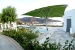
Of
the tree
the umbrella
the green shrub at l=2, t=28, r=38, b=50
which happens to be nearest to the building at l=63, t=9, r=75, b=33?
the umbrella

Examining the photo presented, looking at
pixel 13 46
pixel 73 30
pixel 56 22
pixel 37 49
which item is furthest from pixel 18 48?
pixel 56 22

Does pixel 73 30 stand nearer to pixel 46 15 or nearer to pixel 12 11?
pixel 46 15

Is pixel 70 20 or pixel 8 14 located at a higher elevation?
pixel 8 14

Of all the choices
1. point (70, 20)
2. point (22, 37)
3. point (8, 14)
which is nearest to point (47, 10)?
point (22, 37)

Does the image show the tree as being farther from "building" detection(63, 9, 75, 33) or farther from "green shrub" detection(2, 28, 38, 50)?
"green shrub" detection(2, 28, 38, 50)

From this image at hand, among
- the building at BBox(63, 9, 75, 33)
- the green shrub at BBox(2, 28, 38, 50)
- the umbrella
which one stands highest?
the umbrella

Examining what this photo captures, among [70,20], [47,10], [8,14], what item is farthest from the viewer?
[8,14]

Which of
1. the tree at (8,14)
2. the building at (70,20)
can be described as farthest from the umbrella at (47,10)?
the tree at (8,14)

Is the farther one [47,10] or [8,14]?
[8,14]

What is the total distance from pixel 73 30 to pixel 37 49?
10.8 m

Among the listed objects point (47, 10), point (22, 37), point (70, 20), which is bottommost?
point (22, 37)

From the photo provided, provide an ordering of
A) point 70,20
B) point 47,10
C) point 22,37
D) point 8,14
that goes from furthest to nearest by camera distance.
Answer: point 8,14, point 70,20, point 47,10, point 22,37

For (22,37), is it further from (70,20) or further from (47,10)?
(70,20)

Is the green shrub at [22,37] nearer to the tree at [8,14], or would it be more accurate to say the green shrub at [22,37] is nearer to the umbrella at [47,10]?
the umbrella at [47,10]
